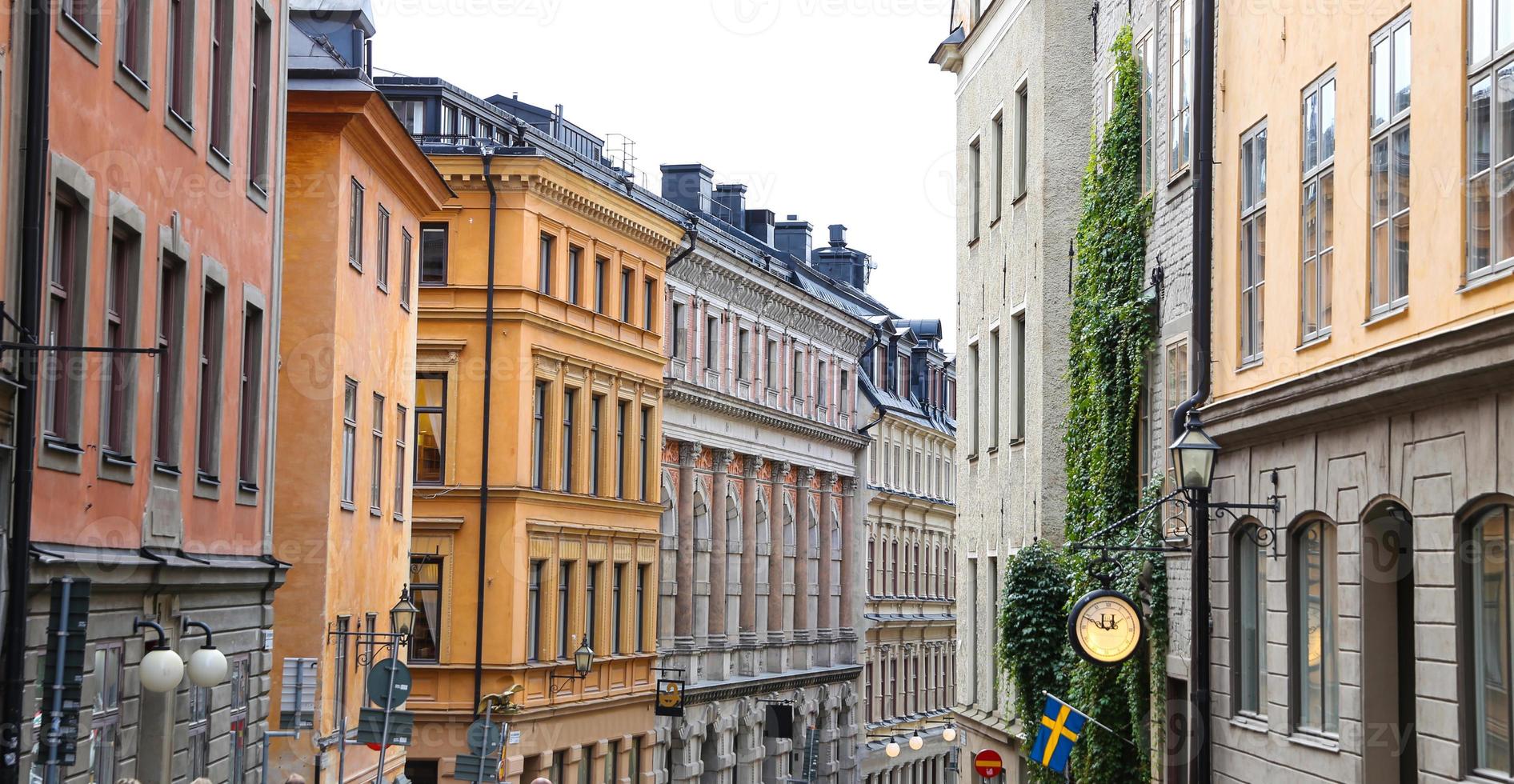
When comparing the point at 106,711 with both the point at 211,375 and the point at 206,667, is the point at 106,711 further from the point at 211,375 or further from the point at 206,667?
the point at 211,375

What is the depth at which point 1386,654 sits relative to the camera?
1540 centimetres

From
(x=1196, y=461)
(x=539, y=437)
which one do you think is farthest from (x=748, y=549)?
(x=1196, y=461)

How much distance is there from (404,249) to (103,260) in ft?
60.1

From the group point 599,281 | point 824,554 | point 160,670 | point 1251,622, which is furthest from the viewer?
point 824,554

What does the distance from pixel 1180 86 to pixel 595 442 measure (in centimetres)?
2814

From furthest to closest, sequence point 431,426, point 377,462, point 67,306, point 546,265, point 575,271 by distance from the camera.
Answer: point 575,271 → point 546,265 → point 431,426 → point 377,462 → point 67,306

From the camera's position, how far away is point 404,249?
36656 mm

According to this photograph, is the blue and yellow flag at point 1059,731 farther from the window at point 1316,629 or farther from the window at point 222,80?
the window at point 222,80

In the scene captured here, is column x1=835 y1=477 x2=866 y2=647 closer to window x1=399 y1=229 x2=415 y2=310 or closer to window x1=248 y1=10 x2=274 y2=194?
window x1=399 y1=229 x2=415 y2=310

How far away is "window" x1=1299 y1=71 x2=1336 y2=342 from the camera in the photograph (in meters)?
16.5

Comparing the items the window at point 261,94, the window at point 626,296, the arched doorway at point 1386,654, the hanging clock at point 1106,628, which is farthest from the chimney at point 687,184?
the arched doorway at point 1386,654

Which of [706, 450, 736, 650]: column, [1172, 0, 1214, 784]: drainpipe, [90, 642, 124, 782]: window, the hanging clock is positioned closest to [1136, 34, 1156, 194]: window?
[1172, 0, 1214, 784]: drainpipe

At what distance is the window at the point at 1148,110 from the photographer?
2225cm

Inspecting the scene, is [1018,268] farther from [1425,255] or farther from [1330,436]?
[1425,255]
